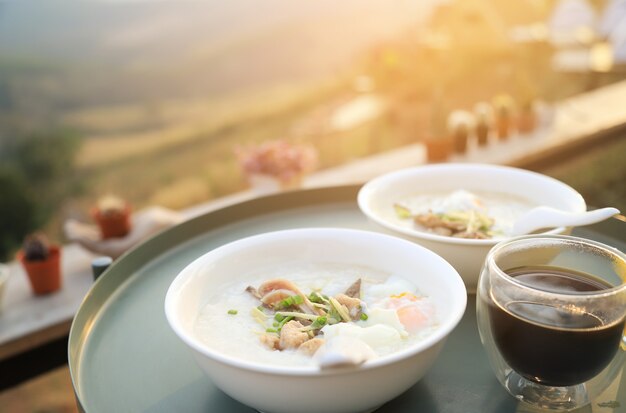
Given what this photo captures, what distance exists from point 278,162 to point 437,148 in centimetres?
86

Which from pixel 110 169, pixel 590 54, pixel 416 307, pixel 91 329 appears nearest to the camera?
pixel 416 307

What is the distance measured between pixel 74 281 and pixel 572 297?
200cm

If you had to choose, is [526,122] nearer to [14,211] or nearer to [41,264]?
[41,264]

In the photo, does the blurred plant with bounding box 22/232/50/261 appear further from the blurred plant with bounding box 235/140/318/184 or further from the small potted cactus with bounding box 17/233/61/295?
the blurred plant with bounding box 235/140/318/184

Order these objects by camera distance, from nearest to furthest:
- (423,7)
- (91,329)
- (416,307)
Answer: (416,307)
(91,329)
(423,7)

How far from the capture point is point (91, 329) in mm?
1085

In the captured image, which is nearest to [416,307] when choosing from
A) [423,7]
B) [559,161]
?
[559,161]

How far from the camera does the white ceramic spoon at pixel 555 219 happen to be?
40.8 inches

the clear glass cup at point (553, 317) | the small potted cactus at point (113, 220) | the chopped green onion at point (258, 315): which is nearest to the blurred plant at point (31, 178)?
the small potted cactus at point (113, 220)

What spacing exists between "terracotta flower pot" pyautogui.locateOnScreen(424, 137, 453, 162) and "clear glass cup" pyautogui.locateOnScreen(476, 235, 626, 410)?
2.15 meters

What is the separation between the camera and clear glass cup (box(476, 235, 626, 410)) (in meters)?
0.77

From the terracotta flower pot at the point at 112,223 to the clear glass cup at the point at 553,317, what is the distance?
1737 mm

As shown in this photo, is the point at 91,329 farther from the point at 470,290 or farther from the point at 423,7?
the point at 423,7

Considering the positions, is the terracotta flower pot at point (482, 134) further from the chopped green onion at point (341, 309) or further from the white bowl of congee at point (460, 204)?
the chopped green onion at point (341, 309)
